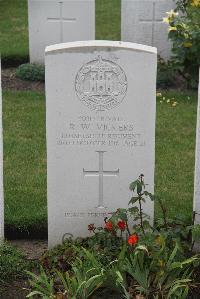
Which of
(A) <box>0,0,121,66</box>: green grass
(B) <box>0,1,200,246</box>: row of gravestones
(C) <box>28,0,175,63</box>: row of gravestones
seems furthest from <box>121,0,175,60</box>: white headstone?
(B) <box>0,1,200,246</box>: row of gravestones

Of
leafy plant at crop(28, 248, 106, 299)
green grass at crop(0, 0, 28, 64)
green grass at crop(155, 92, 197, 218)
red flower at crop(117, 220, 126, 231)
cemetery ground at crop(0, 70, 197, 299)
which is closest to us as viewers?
leafy plant at crop(28, 248, 106, 299)

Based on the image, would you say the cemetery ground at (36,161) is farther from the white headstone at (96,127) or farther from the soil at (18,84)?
the white headstone at (96,127)

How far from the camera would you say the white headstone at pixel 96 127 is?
518 cm

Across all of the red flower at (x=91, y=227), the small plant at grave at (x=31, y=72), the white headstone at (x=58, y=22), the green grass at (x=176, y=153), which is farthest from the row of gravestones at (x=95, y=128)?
the white headstone at (x=58, y=22)

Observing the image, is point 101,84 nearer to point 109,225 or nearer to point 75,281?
point 109,225

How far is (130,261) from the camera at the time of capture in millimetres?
4973

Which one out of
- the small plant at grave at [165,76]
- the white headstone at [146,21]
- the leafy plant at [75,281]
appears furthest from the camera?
the white headstone at [146,21]

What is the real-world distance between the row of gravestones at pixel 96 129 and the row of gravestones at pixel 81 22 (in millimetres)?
4606

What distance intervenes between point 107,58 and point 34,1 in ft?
15.9

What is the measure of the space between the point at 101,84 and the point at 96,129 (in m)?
0.31

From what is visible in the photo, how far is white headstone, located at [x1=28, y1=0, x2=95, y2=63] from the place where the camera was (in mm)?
9734

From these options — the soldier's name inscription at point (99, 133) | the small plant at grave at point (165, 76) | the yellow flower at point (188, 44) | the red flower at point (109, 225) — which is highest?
the yellow flower at point (188, 44)

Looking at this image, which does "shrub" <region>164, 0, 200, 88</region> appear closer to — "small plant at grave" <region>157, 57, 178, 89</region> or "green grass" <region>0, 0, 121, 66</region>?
"small plant at grave" <region>157, 57, 178, 89</region>

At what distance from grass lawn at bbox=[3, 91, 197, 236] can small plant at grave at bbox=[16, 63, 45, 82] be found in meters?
0.57
